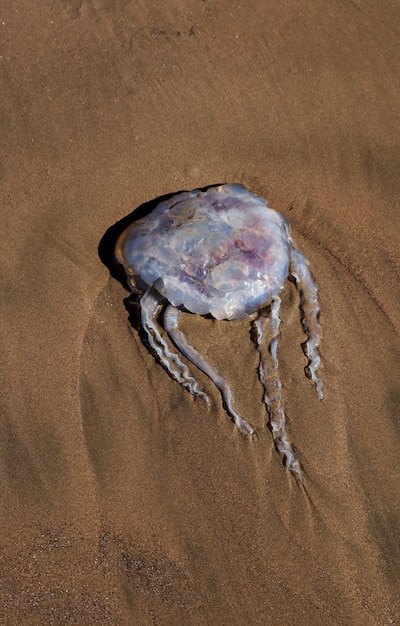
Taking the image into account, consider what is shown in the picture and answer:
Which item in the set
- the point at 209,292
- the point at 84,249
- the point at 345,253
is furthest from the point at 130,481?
the point at 345,253

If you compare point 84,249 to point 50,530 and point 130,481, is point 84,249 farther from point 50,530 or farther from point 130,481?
point 50,530

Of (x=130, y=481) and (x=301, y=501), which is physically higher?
(x=130, y=481)

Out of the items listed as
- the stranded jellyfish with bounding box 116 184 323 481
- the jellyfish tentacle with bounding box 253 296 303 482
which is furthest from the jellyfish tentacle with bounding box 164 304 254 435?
the jellyfish tentacle with bounding box 253 296 303 482

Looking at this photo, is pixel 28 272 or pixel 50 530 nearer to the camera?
pixel 50 530

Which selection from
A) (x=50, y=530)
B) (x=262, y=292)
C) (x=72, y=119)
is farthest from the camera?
(x=72, y=119)

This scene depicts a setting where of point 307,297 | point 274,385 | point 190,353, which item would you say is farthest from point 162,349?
point 307,297

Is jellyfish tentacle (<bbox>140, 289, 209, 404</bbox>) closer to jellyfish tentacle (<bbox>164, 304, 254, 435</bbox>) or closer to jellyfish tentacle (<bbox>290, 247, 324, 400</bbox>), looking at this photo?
jellyfish tentacle (<bbox>164, 304, 254, 435</bbox>)

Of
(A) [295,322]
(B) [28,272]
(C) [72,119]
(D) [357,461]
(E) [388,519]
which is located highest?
(C) [72,119]

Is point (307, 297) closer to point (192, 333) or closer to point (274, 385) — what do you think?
point (274, 385)
